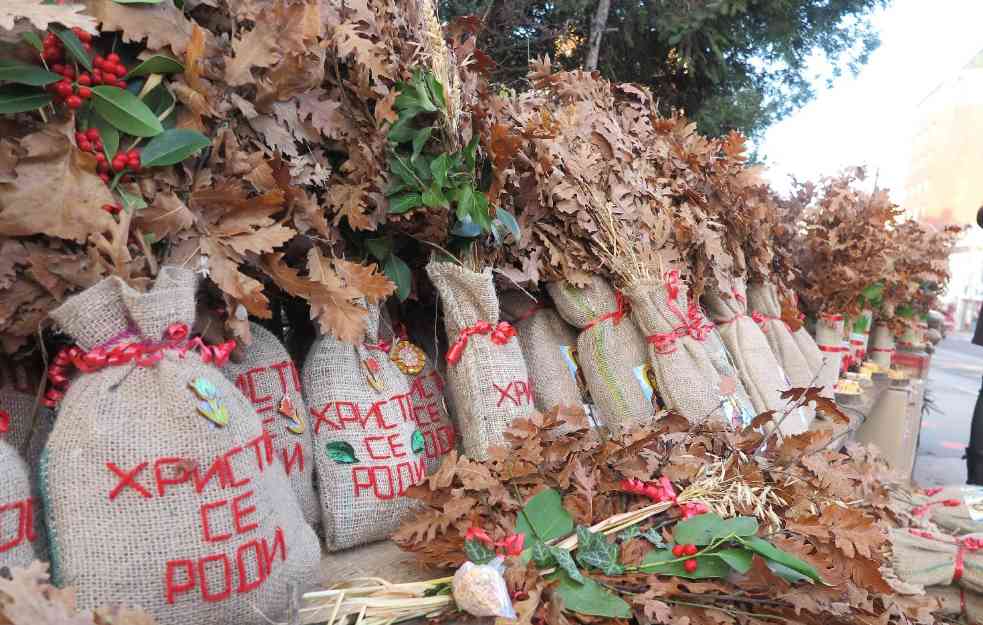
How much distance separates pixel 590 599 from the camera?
3.44ft

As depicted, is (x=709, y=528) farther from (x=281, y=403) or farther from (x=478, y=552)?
(x=281, y=403)

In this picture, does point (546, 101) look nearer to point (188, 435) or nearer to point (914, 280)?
point (188, 435)

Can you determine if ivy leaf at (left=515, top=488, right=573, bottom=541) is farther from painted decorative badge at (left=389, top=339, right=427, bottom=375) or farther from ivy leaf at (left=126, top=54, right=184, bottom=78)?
ivy leaf at (left=126, top=54, right=184, bottom=78)

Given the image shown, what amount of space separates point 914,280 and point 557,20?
3.15 meters

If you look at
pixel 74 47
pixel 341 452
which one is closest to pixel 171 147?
pixel 74 47

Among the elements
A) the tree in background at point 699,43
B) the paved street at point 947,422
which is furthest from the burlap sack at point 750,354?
the paved street at point 947,422

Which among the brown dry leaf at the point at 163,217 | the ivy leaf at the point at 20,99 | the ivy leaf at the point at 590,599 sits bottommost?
the ivy leaf at the point at 590,599

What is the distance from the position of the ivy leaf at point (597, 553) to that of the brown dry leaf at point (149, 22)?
1092 millimetres

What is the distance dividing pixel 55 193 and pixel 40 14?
24 cm

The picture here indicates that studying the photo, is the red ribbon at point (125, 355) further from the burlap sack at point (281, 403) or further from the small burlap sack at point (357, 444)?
the small burlap sack at point (357, 444)

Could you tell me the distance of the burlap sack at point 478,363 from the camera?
1468 millimetres

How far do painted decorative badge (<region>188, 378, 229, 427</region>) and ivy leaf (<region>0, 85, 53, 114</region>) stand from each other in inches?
18.4

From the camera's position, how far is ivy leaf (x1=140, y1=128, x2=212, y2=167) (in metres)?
1.02

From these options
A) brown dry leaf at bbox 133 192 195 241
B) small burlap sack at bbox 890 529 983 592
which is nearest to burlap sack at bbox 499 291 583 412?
small burlap sack at bbox 890 529 983 592
